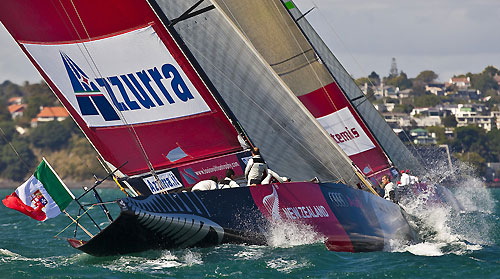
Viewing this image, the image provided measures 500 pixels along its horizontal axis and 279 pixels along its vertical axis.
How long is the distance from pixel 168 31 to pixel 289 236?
2.97 metres

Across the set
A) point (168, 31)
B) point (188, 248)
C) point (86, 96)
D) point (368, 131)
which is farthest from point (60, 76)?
point (368, 131)

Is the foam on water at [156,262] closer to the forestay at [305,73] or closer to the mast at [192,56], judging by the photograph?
the mast at [192,56]

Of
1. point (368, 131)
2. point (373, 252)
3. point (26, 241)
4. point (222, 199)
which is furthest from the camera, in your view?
point (368, 131)

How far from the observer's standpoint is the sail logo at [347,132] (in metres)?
19.4

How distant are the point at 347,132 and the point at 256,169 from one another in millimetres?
8402

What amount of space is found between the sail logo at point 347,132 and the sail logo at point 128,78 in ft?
22.7

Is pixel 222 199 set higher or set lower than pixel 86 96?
lower

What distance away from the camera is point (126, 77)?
12.6 meters

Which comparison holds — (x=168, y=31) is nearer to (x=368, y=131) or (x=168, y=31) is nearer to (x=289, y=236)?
(x=289, y=236)

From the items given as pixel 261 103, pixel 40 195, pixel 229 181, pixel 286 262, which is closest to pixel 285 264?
pixel 286 262

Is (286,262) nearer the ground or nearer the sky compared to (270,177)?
nearer the ground

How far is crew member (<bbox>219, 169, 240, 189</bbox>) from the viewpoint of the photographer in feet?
38.3

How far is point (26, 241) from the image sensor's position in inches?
631

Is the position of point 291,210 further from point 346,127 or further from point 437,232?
point 346,127
